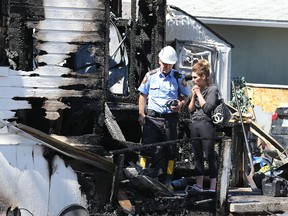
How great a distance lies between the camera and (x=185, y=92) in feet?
29.3

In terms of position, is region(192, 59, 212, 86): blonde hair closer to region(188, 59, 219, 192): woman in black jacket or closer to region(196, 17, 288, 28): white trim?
region(188, 59, 219, 192): woman in black jacket

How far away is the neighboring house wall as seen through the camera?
2064 centimetres

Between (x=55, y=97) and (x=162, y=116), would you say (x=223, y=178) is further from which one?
(x=55, y=97)

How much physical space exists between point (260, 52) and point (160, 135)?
41.1 ft

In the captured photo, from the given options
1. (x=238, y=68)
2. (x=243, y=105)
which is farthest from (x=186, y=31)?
(x=238, y=68)

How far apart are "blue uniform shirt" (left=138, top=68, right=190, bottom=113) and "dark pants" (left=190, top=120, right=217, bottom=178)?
14.3 inches

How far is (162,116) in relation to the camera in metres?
8.80

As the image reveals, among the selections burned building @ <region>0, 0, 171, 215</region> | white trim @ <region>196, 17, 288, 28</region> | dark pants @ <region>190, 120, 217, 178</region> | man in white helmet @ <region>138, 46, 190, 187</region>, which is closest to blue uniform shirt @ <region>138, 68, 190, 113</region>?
man in white helmet @ <region>138, 46, 190, 187</region>

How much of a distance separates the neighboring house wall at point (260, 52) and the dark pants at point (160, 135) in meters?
11.9

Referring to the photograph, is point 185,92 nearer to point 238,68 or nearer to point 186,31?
point 186,31

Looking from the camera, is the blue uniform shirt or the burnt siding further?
the blue uniform shirt

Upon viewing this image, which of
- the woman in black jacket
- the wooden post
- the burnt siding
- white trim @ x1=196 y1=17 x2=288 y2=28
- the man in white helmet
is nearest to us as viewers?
the burnt siding

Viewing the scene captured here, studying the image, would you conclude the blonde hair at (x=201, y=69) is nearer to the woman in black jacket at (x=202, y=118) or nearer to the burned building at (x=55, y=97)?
the woman in black jacket at (x=202, y=118)

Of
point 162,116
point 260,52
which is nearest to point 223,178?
point 162,116
